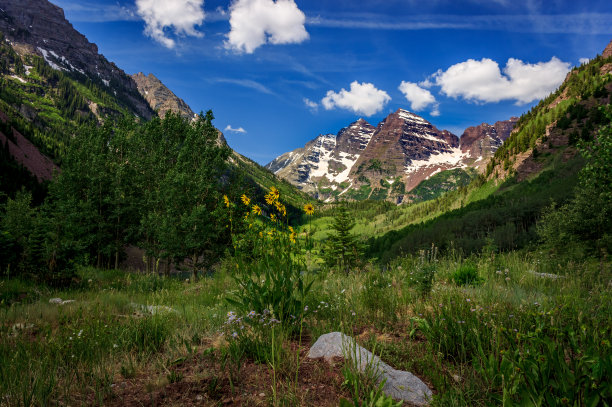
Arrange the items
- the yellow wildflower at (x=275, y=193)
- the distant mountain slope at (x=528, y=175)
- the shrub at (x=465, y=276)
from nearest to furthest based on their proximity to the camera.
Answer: the yellow wildflower at (x=275, y=193) → the shrub at (x=465, y=276) → the distant mountain slope at (x=528, y=175)

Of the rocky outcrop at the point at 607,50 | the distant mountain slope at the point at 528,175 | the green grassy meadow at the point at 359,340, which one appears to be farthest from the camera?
the rocky outcrop at the point at 607,50

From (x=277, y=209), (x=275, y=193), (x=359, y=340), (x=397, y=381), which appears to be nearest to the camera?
(x=397, y=381)

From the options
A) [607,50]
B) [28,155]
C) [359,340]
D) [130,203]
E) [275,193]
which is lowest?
[359,340]

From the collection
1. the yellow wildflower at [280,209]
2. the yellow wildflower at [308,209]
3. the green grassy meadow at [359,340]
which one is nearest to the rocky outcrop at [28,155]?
the green grassy meadow at [359,340]

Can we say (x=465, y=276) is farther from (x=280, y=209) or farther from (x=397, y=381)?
(x=397, y=381)

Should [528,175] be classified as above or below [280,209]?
above

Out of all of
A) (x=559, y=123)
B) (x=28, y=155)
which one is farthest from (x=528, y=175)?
(x=28, y=155)

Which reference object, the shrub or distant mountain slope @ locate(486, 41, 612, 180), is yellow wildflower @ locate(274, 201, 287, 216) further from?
distant mountain slope @ locate(486, 41, 612, 180)

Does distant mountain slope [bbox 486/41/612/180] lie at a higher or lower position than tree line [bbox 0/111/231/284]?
higher

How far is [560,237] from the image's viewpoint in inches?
1031

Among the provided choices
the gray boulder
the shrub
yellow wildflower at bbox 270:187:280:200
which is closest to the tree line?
yellow wildflower at bbox 270:187:280:200

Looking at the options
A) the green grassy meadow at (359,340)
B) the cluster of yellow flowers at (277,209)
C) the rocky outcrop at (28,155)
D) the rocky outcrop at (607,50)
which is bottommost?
the green grassy meadow at (359,340)

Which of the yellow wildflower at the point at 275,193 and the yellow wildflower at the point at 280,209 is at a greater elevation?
the yellow wildflower at the point at 275,193

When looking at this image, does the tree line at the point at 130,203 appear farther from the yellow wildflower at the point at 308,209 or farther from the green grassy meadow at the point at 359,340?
the yellow wildflower at the point at 308,209
